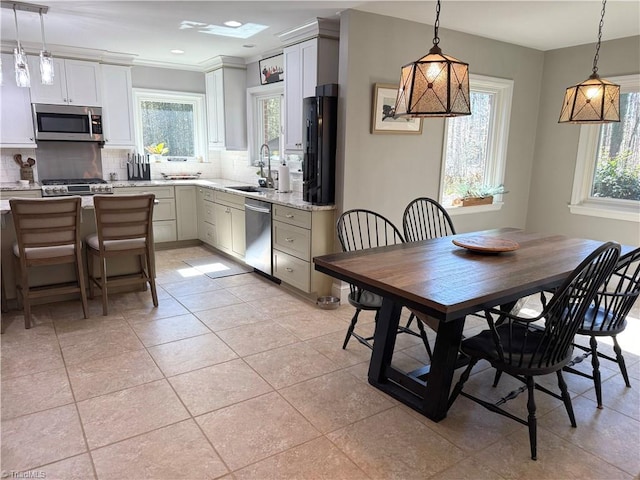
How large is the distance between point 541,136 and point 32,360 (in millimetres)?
5317

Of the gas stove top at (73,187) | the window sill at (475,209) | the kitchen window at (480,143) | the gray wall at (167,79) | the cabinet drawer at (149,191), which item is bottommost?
the window sill at (475,209)

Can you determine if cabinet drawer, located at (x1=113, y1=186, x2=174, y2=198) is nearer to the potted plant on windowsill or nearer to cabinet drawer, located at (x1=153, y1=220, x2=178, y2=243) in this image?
cabinet drawer, located at (x1=153, y1=220, x2=178, y2=243)

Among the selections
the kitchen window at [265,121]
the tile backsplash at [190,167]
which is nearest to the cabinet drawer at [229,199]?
the tile backsplash at [190,167]

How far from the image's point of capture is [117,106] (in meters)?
5.51

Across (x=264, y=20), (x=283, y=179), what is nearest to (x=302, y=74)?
(x=264, y=20)

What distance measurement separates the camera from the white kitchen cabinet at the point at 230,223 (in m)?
4.92

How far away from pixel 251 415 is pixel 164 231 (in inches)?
156

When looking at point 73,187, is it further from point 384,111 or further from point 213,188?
Result: point 384,111

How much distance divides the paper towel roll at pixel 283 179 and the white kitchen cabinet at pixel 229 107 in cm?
142

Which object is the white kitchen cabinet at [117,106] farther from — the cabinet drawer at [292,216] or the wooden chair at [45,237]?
the cabinet drawer at [292,216]

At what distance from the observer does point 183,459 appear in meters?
1.97

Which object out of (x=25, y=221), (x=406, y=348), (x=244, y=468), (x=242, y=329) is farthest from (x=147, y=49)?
(x=244, y=468)

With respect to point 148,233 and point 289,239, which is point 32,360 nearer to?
point 148,233

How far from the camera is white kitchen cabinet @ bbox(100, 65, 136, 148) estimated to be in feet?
17.7
